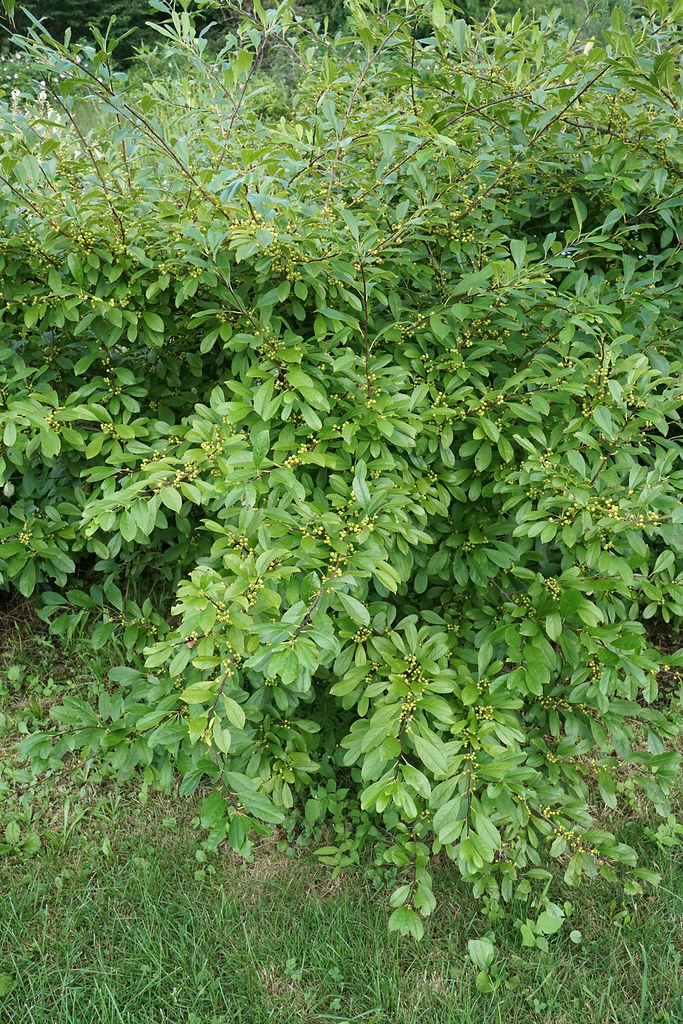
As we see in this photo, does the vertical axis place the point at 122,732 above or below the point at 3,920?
above

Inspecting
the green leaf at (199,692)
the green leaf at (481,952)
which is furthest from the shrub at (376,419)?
the green leaf at (481,952)

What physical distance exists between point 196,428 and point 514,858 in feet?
4.60

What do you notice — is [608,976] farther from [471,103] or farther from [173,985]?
[471,103]

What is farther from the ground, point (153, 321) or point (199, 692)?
point (153, 321)

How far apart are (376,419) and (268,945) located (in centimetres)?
142

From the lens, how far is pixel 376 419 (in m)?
1.82

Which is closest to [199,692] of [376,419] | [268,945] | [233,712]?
[233,712]

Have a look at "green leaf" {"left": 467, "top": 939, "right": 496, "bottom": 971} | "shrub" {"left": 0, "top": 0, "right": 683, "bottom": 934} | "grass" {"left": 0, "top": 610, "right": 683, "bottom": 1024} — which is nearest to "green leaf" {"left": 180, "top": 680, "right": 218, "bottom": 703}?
"shrub" {"left": 0, "top": 0, "right": 683, "bottom": 934}

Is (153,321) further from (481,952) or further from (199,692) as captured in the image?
(481,952)

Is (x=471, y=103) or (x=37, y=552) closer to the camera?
(x=471, y=103)

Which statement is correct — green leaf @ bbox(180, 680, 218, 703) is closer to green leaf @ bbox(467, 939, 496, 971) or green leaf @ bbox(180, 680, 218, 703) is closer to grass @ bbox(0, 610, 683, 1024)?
grass @ bbox(0, 610, 683, 1024)

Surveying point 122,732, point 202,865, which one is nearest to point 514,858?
point 202,865

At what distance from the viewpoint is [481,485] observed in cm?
211

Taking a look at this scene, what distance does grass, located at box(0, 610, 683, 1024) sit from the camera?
1.85 meters
